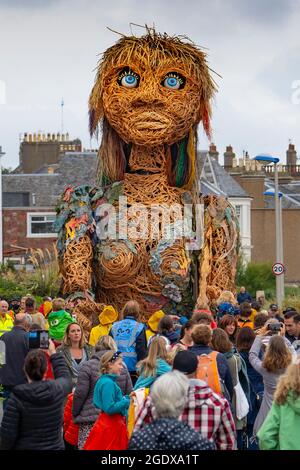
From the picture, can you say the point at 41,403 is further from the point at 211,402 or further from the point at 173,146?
the point at 173,146

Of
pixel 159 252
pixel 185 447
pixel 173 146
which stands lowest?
pixel 185 447

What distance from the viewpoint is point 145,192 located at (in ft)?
67.9

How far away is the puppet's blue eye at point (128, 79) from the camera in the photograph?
2042 centimetres

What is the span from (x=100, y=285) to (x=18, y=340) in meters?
6.60

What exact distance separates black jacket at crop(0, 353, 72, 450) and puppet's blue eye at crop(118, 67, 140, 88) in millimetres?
10839

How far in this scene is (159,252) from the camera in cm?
2039

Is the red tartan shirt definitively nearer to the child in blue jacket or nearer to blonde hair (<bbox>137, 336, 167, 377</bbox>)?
the child in blue jacket

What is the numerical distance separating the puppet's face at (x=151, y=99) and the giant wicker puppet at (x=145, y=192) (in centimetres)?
1

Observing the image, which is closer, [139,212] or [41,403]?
[41,403]

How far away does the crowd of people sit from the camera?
931 cm

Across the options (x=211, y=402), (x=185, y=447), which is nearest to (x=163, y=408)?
(x=185, y=447)

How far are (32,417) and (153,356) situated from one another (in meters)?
2.06

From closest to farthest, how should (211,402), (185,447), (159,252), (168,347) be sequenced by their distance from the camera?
(185,447), (211,402), (168,347), (159,252)

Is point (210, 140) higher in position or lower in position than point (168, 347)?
higher
